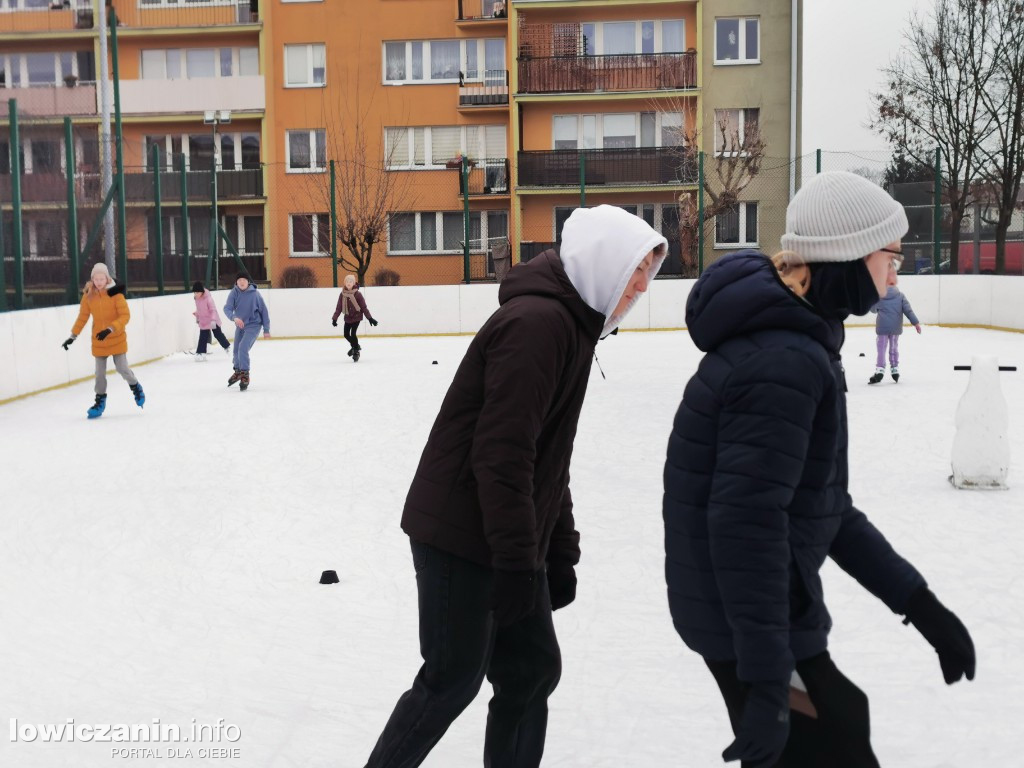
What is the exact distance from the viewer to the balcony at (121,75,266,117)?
40.1 meters

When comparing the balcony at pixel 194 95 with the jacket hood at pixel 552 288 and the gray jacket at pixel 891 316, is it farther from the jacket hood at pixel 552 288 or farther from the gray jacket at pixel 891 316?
the jacket hood at pixel 552 288

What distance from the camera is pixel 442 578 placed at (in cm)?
292

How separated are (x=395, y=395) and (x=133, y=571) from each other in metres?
7.55

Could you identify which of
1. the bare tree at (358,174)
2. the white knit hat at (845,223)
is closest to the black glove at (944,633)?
the white knit hat at (845,223)

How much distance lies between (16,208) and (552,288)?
13.5 m

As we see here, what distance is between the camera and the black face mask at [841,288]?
2531 millimetres

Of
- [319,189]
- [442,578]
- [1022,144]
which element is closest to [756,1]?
[1022,144]

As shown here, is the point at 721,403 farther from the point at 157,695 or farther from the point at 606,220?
the point at 157,695

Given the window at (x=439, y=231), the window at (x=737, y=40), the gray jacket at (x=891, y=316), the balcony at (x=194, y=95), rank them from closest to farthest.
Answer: the gray jacket at (x=891, y=316)
the window at (x=439, y=231)
the window at (x=737, y=40)
the balcony at (x=194, y=95)

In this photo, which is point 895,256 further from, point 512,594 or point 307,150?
point 307,150

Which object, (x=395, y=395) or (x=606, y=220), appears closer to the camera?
(x=606, y=220)

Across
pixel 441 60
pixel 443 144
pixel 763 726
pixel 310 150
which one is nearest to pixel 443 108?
pixel 443 144

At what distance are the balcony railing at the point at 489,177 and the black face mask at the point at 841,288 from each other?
34290mm

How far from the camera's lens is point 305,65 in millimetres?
39969
